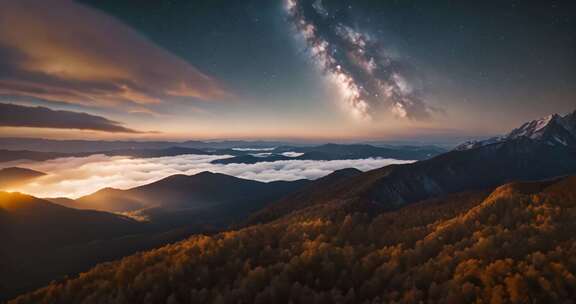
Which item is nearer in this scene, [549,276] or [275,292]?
[549,276]

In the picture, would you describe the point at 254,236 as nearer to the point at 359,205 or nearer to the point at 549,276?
the point at 549,276

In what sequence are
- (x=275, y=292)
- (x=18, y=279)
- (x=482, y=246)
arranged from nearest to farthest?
(x=275, y=292) < (x=482, y=246) < (x=18, y=279)

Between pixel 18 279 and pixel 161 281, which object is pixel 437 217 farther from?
pixel 18 279

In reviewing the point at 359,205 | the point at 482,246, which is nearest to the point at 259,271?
the point at 482,246

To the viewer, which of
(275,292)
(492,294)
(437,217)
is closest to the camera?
(492,294)

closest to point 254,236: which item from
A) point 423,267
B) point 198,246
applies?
point 198,246

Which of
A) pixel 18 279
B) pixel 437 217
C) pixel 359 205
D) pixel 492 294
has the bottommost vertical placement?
pixel 18 279

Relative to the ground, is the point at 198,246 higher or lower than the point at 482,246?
lower
